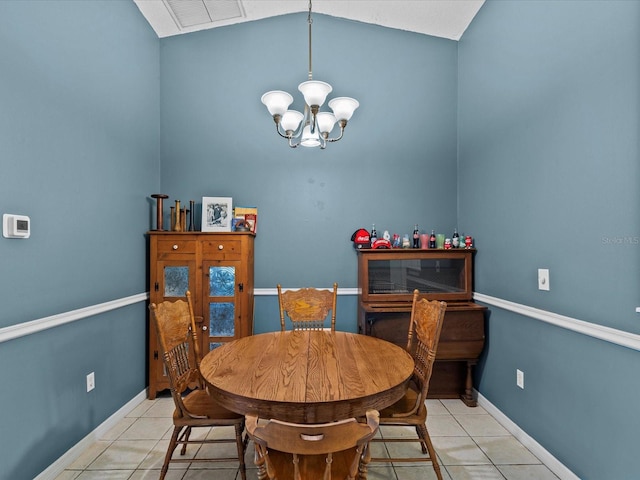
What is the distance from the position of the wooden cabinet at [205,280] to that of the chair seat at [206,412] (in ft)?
3.27

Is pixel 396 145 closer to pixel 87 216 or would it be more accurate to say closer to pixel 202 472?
pixel 87 216

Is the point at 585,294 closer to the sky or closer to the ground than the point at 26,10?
closer to the ground

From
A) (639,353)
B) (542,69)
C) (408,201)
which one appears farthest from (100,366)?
(542,69)

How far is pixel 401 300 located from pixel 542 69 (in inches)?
78.0

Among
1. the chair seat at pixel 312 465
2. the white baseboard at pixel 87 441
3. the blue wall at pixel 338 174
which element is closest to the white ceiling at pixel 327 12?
the blue wall at pixel 338 174

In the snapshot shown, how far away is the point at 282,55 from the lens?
338 cm

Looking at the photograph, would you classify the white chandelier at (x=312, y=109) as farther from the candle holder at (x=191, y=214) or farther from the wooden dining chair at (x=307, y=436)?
the wooden dining chair at (x=307, y=436)

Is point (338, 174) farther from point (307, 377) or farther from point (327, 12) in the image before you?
point (307, 377)

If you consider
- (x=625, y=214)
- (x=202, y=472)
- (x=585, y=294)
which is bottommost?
(x=202, y=472)

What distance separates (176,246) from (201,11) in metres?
2.12

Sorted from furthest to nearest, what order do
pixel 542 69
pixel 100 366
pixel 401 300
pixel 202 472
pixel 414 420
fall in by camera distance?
1. pixel 401 300
2. pixel 100 366
3. pixel 542 69
4. pixel 202 472
5. pixel 414 420

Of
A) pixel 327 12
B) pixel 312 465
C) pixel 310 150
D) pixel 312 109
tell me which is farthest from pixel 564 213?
pixel 327 12

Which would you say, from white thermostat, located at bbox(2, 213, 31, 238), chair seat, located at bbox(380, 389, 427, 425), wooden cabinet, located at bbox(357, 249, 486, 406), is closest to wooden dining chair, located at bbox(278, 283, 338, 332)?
wooden cabinet, located at bbox(357, 249, 486, 406)

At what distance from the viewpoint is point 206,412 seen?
179 centimetres
